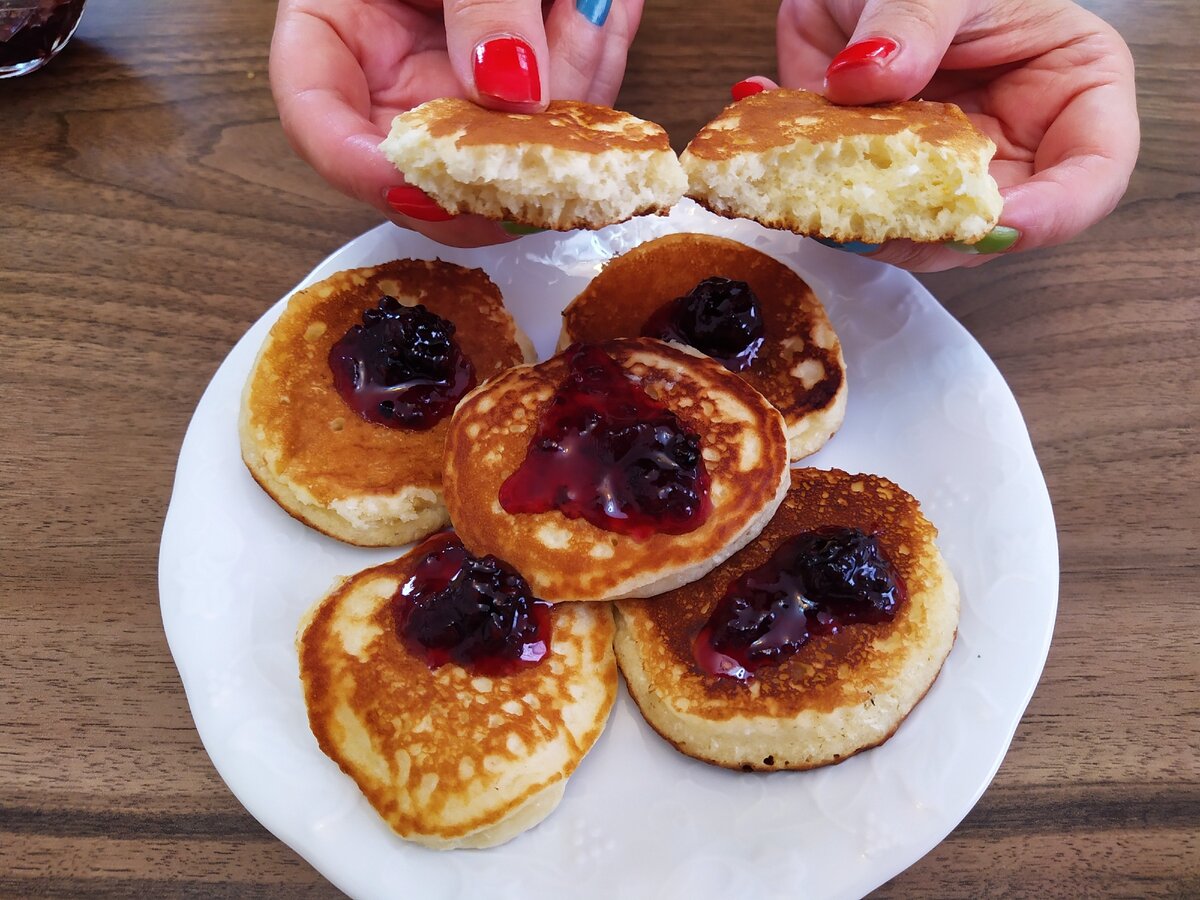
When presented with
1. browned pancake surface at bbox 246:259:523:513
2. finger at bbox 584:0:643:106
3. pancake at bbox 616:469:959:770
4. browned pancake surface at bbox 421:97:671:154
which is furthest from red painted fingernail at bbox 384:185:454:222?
pancake at bbox 616:469:959:770

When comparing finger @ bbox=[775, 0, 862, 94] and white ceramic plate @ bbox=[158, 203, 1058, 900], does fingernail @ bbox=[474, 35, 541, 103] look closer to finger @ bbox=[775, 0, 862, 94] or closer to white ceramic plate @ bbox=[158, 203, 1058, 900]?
white ceramic plate @ bbox=[158, 203, 1058, 900]

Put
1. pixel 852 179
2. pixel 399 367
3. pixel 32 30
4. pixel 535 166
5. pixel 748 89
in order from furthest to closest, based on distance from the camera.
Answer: pixel 32 30 → pixel 748 89 → pixel 399 367 → pixel 852 179 → pixel 535 166

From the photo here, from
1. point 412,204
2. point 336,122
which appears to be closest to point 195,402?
point 336,122

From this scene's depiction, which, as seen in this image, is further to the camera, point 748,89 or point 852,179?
point 748,89

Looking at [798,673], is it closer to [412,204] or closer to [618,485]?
[618,485]

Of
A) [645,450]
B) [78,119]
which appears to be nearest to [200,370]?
[78,119]

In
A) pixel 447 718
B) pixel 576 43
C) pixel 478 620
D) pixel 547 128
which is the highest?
pixel 547 128

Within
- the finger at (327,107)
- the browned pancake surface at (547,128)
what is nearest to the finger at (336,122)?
the finger at (327,107)
